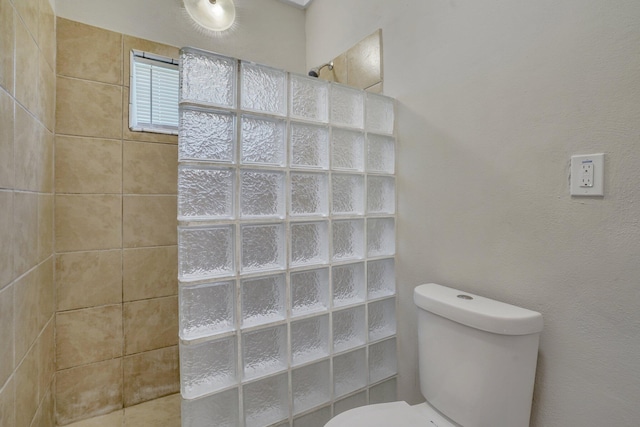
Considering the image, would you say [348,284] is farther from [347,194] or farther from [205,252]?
[205,252]

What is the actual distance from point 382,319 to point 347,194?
630 millimetres

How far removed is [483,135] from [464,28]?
432mm

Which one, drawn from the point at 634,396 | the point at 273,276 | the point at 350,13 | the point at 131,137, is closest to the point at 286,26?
the point at 350,13

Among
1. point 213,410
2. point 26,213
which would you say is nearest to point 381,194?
point 213,410

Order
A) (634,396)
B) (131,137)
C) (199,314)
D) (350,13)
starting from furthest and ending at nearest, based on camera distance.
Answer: (350,13)
(131,137)
(199,314)
(634,396)

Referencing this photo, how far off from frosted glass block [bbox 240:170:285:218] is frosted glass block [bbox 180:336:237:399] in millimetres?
452

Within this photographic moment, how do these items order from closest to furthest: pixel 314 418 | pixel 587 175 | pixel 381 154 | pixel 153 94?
pixel 587 175, pixel 314 418, pixel 381 154, pixel 153 94

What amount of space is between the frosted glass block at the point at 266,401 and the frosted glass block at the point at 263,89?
1005 mm

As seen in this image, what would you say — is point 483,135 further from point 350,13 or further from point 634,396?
point 350,13

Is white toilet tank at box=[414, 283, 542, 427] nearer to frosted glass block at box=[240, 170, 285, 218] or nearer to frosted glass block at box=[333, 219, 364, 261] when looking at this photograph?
frosted glass block at box=[333, 219, 364, 261]

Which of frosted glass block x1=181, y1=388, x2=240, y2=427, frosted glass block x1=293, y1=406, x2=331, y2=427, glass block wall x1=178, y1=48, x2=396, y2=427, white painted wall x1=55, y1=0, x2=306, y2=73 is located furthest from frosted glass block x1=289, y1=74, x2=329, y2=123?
frosted glass block x1=293, y1=406, x2=331, y2=427

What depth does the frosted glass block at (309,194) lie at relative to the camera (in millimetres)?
1169

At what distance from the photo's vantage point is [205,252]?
98 cm

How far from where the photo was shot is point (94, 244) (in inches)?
58.9
